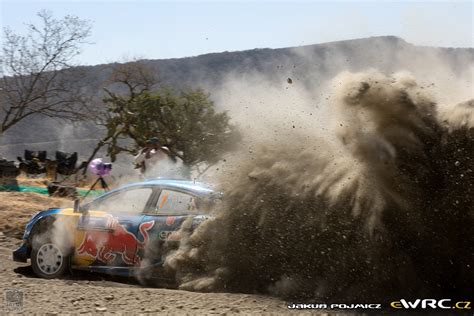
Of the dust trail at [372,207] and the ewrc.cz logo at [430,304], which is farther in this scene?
the dust trail at [372,207]

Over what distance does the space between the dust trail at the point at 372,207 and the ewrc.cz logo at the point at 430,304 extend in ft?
0.45

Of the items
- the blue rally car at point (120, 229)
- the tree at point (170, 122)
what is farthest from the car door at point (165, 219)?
the tree at point (170, 122)

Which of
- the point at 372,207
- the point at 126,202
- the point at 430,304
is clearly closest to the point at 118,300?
the point at 126,202

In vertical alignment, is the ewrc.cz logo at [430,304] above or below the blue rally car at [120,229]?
below

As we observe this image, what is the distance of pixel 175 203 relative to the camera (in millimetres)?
7230

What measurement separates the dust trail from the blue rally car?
0.80 meters

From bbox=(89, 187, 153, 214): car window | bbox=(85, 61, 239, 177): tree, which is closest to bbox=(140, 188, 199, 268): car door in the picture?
bbox=(89, 187, 153, 214): car window

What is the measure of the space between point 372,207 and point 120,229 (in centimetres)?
312

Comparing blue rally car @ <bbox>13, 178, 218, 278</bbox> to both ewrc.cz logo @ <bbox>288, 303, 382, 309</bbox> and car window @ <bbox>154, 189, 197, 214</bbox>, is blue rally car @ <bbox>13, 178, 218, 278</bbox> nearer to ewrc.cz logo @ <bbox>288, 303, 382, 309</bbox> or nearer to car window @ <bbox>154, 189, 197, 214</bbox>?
car window @ <bbox>154, 189, 197, 214</bbox>

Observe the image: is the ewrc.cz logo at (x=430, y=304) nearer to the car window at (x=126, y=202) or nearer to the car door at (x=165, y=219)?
the car door at (x=165, y=219)

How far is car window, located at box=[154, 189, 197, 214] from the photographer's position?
7.17m

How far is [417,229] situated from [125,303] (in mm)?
2890

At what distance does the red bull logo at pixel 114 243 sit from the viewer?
23.5 feet

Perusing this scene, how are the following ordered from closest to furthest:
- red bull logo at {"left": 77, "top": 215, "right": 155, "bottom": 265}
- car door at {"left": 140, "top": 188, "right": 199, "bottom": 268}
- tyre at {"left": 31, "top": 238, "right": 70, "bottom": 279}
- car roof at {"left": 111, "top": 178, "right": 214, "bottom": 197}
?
car door at {"left": 140, "top": 188, "right": 199, "bottom": 268}
red bull logo at {"left": 77, "top": 215, "right": 155, "bottom": 265}
car roof at {"left": 111, "top": 178, "right": 214, "bottom": 197}
tyre at {"left": 31, "top": 238, "right": 70, "bottom": 279}
